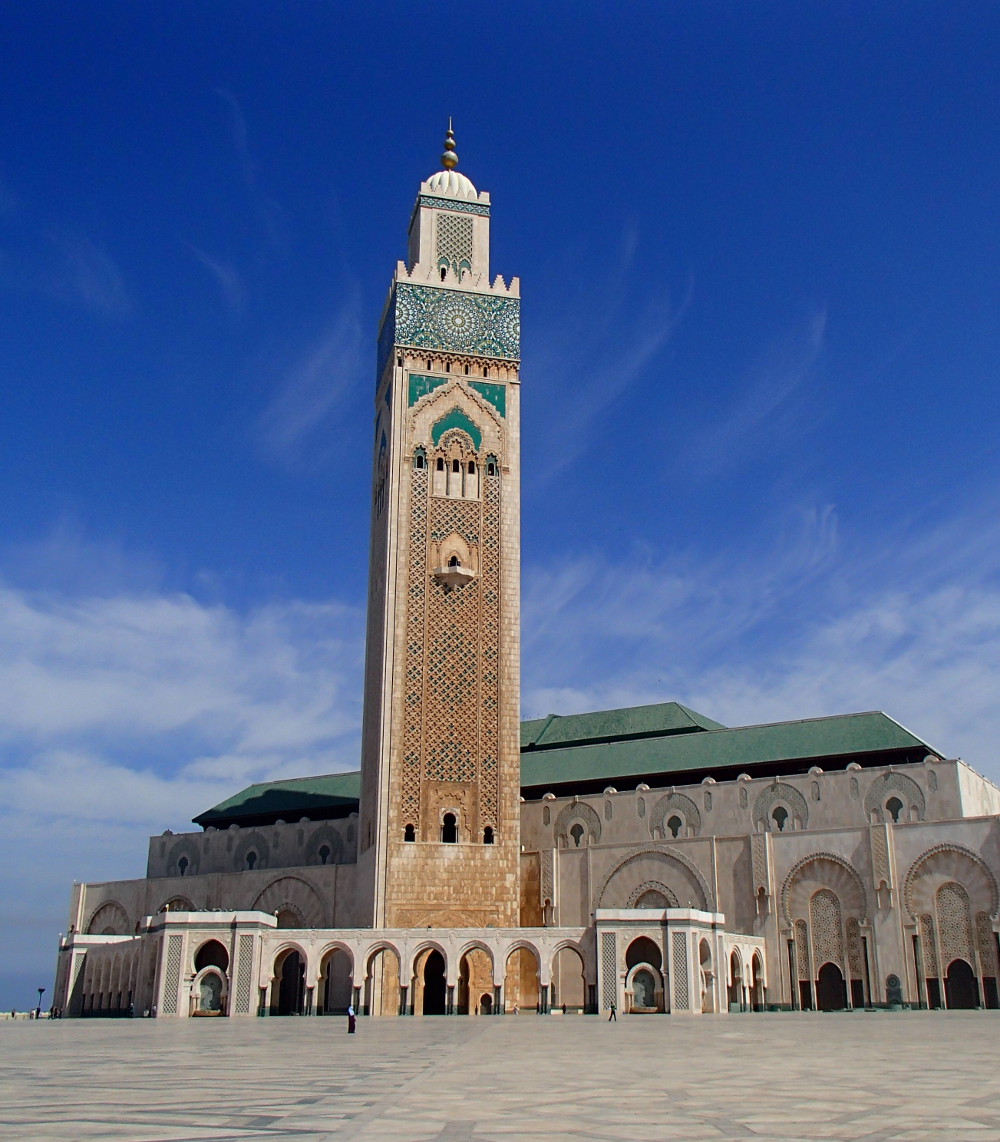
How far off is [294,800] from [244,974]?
1344cm

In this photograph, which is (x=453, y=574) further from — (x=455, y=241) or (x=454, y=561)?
(x=455, y=241)

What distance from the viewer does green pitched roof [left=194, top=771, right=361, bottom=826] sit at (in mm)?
37344

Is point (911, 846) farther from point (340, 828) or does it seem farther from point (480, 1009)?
point (340, 828)

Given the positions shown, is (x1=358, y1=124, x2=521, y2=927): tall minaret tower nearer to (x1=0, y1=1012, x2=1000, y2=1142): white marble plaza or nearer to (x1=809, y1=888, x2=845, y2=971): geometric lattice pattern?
(x1=809, y1=888, x2=845, y2=971): geometric lattice pattern

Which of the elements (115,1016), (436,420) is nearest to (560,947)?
(115,1016)

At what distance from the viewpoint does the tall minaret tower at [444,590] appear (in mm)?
28500

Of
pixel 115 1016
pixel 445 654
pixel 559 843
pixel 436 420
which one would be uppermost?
pixel 436 420

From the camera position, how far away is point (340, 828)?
35.2m

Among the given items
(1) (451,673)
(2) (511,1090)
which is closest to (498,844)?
(1) (451,673)

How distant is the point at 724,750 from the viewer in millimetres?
32875

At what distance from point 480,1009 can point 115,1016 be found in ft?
27.5

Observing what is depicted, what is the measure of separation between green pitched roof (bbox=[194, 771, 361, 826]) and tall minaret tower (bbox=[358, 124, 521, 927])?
22.0 feet

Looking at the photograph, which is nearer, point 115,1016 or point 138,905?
point 115,1016

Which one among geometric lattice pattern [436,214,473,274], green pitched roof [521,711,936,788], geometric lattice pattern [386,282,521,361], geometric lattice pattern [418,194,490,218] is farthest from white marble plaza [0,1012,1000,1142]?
geometric lattice pattern [418,194,490,218]
